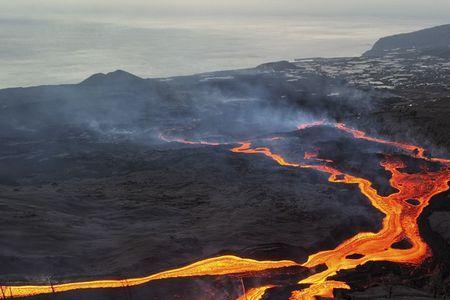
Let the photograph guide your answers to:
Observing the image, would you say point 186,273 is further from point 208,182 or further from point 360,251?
point 208,182

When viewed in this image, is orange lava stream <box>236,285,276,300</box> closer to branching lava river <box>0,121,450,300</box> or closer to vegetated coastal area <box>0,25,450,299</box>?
branching lava river <box>0,121,450,300</box>

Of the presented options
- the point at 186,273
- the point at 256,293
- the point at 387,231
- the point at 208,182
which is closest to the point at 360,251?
the point at 387,231

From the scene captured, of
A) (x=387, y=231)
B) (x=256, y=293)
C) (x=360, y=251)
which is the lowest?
(x=256, y=293)

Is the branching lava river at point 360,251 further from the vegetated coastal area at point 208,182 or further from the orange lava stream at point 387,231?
the vegetated coastal area at point 208,182

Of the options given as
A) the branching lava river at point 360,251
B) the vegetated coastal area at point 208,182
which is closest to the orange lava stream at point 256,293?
the branching lava river at point 360,251

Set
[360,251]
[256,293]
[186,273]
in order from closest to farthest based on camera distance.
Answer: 1. [256,293]
2. [186,273]
3. [360,251]

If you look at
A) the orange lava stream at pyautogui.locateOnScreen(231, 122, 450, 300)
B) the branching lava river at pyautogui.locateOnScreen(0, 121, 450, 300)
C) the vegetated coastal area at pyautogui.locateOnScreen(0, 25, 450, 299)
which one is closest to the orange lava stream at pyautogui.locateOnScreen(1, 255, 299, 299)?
the branching lava river at pyautogui.locateOnScreen(0, 121, 450, 300)

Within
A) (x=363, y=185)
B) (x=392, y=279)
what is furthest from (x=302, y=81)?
(x=392, y=279)

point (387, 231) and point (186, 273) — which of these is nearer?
point (186, 273)
